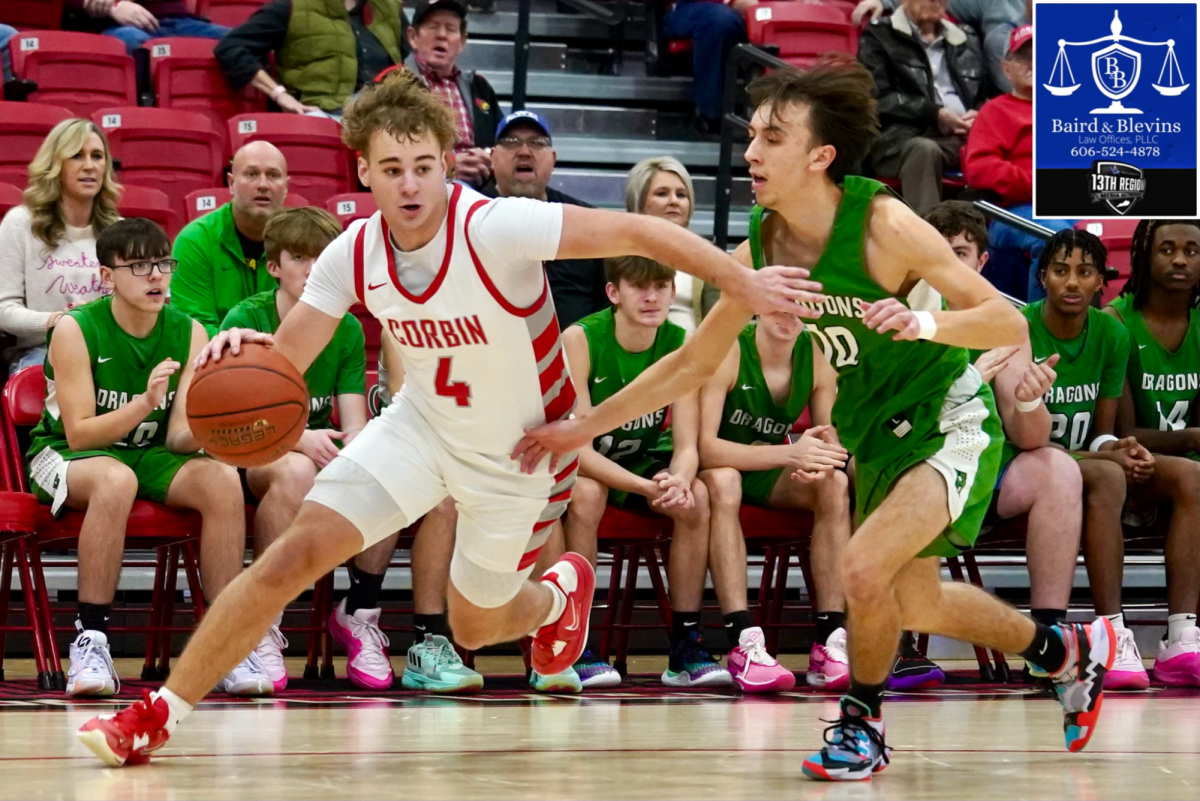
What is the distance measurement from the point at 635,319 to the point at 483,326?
2.33m

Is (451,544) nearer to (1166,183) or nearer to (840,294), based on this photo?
(840,294)

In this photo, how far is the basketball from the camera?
368 cm

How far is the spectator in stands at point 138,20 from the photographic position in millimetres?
8469

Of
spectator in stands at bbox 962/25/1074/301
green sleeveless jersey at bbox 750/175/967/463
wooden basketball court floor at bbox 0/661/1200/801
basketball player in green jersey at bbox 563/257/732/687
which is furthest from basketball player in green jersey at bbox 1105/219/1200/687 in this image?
green sleeveless jersey at bbox 750/175/967/463

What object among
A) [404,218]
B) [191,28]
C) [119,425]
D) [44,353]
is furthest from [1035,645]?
[191,28]

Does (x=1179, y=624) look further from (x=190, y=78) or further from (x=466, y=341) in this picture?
(x=190, y=78)

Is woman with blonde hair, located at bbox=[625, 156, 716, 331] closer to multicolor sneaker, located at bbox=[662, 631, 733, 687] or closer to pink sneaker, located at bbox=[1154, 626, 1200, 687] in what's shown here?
multicolor sneaker, located at bbox=[662, 631, 733, 687]

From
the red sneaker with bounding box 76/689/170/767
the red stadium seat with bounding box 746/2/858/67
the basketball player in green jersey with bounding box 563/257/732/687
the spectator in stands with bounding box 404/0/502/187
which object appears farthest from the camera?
the red stadium seat with bounding box 746/2/858/67

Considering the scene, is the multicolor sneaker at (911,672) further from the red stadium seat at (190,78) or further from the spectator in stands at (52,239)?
the red stadium seat at (190,78)

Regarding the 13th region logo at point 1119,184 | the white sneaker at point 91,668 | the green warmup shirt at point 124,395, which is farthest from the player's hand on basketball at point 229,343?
the 13th region logo at point 1119,184

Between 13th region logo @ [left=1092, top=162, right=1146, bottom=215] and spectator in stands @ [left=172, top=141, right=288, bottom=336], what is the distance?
16.0 ft

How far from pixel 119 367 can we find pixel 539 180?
2.11 meters

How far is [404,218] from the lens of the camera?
3.68 metres

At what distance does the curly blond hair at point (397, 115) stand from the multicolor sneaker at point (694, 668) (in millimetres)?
2545
